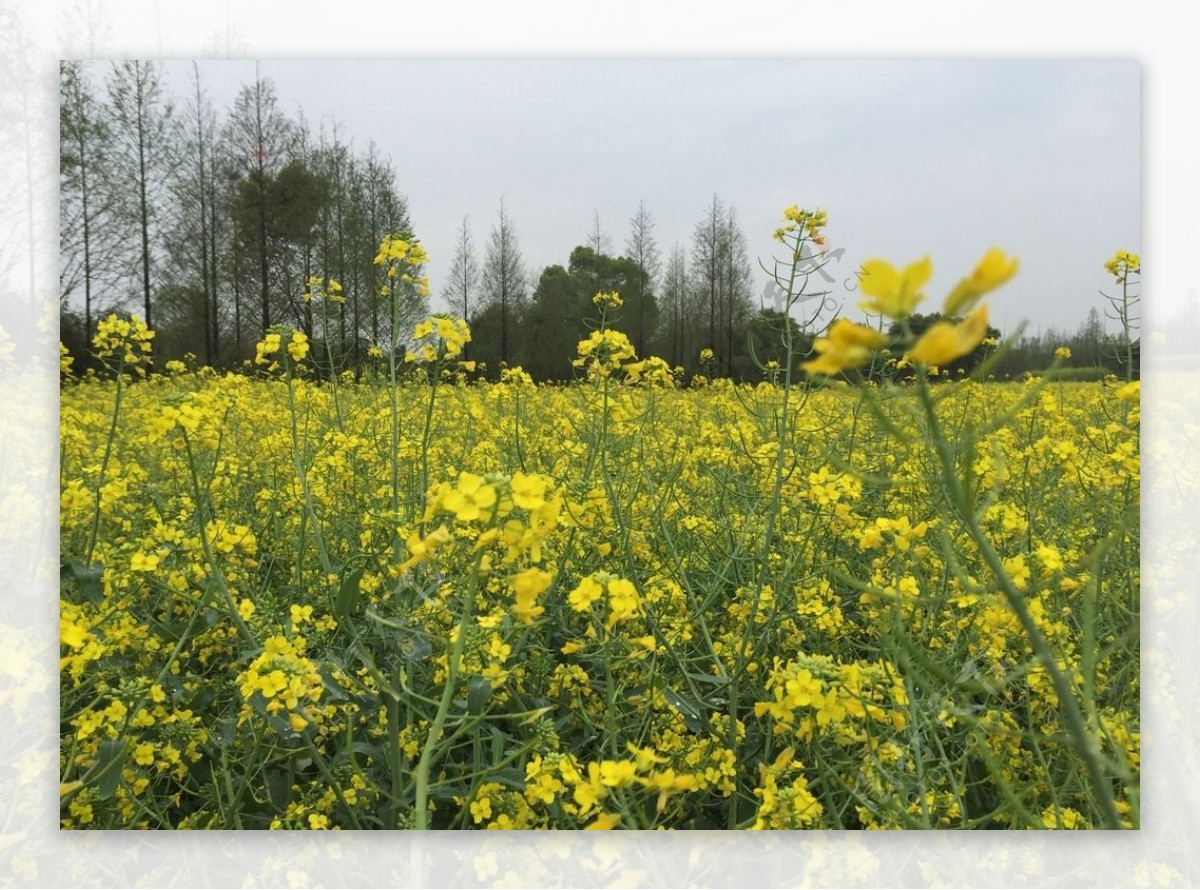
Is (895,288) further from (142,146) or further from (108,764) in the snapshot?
(142,146)

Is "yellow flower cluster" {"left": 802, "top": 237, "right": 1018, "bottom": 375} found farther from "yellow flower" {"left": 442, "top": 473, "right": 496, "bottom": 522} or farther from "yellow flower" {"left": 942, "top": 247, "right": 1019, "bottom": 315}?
"yellow flower" {"left": 442, "top": 473, "right": 496, "bottom": 522}

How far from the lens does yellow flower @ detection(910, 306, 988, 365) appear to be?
58 cm

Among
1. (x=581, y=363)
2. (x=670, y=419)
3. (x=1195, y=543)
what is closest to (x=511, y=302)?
(x=581, y=363)

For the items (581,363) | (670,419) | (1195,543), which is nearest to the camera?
(1195,543)

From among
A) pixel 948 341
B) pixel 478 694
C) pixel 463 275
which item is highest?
Answer: pixel 463 275

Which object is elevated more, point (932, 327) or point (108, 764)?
point (932, 327)

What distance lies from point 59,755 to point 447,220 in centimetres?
119

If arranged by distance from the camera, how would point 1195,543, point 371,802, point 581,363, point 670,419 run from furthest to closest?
point 670,419
point 581,363
point 1195,543
point 371,802

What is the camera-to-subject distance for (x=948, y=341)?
1.90 ft

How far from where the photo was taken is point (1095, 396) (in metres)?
1.82

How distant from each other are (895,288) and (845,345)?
0.32 ft

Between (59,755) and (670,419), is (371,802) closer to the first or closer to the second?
Answer: (59,755)

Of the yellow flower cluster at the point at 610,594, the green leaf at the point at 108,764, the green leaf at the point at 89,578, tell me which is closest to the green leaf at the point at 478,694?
the yellow flower cluster at the point at 610,594

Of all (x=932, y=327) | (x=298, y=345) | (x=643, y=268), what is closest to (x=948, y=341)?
(x=932, y=327)
